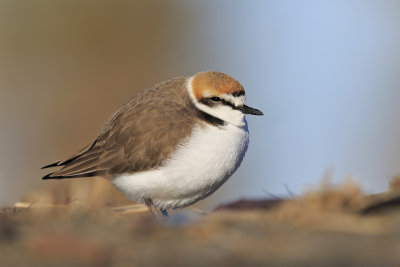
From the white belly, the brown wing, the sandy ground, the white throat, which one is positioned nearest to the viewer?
the sandy ground

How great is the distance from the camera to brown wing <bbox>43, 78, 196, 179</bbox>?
255 inches

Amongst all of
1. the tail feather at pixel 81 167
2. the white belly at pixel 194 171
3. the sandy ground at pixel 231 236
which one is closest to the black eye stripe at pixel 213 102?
the white belly at pixel 194 171

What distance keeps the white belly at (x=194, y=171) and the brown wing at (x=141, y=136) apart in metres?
0.11

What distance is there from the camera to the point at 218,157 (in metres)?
6.27

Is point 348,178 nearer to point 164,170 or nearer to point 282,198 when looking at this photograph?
point 282,198

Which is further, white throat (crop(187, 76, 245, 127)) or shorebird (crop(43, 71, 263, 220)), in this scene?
white throat (crop(187, 76, 245, 127))

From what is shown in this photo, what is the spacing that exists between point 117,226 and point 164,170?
8.00 feet

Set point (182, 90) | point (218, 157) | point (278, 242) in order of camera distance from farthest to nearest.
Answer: point (182, 90) < point (218, 157) < point (278, 242)

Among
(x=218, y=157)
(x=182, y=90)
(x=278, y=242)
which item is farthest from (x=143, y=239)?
(x=182, y=90)

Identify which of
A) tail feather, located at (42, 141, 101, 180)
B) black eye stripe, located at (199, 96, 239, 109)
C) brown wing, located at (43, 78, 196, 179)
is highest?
black eye stripe, located at (199, 96, 239, 109)

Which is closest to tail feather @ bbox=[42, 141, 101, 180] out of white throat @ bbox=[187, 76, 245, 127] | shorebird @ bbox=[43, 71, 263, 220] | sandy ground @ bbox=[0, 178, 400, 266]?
shorebird @ bbox=[43, 71, 263, 220]

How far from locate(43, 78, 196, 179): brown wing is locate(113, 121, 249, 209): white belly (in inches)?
4.4

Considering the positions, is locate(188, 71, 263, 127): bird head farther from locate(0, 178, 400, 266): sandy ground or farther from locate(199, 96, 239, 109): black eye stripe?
locate(0, 178, 400, 266): sandy ground

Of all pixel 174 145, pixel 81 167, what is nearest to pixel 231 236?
pixel 174 145
